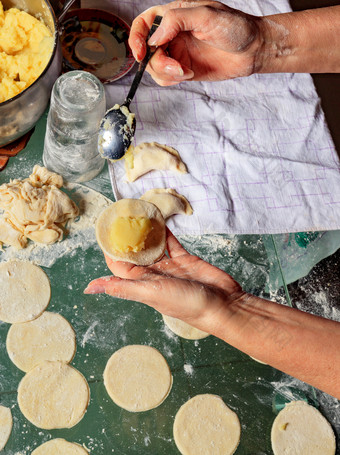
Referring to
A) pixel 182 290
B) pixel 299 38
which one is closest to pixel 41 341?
pixel 182 290

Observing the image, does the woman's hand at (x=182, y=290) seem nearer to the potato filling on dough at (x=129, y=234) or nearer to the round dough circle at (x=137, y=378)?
the potato filling on dough at (x=129, y=234)

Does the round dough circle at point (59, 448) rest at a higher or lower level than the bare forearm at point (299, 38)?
lower

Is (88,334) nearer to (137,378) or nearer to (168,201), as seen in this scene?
(137,378)

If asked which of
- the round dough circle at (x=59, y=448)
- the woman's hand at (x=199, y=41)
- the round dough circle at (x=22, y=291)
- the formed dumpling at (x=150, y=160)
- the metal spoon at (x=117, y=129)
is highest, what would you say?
the woman's hand at (x=199, y=41)

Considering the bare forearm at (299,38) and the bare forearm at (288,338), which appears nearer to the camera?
the bare forearm at (288,338)

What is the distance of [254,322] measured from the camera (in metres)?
1.27

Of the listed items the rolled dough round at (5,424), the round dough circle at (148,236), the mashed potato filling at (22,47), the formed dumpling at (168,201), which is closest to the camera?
the rolled dough round at (5,424)

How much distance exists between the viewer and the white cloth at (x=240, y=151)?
1.77 meters

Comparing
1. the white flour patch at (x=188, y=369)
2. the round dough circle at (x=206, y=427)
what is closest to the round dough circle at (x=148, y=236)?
the white flour patch at (x=188, y=369)

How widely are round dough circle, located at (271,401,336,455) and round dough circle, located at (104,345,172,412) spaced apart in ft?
1.22

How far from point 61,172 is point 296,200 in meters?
0.88

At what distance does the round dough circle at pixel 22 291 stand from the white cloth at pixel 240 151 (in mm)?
408

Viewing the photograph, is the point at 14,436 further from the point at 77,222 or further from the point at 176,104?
the point at 176,104

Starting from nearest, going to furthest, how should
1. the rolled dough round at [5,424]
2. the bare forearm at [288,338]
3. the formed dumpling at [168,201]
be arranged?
the bare forearm at [288,338] < the rolled dough round at [5,424] < the formed dumpling at [168,201]
